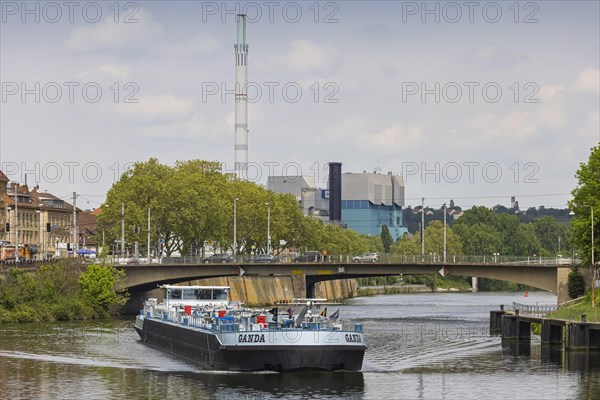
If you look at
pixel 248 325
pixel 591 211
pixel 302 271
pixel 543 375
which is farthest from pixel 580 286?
pixel 248 325

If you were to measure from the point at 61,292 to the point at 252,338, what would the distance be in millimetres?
61568

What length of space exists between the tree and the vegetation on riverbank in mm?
46722

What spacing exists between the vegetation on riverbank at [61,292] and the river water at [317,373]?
8.37 m

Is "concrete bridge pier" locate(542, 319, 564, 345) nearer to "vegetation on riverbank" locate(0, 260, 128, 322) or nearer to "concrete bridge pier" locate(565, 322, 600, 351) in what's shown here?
"concrete bridge pier" locate(565, 322, 600, 351)

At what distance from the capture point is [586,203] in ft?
392

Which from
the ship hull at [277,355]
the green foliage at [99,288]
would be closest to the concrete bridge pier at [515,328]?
the ship hull at [277,355]

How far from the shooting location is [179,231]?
567ft

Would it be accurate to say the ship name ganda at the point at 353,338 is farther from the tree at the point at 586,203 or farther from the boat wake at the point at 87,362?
the tree at the point at 586,203

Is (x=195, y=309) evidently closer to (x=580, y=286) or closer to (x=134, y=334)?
(x=134, y=334)

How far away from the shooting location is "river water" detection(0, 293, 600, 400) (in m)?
71.0

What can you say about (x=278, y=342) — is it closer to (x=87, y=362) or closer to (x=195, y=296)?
(x=87, y=362)

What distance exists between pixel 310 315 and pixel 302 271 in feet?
238

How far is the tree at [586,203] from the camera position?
11719cm

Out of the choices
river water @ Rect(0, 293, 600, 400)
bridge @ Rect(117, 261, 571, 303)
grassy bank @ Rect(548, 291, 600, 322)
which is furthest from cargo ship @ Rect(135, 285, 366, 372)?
bridge @ Rect(117, 261, 571, 303)
